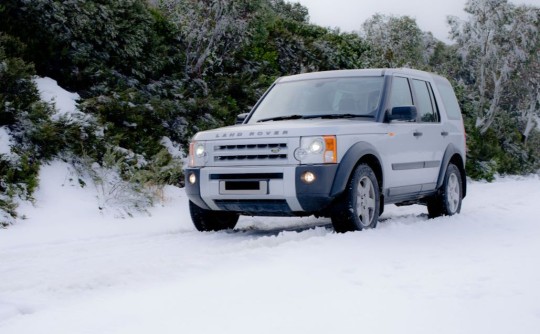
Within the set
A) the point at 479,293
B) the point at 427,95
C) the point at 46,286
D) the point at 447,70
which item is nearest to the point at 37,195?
the point at 46,286

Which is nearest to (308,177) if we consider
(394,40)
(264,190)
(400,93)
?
(264,190)

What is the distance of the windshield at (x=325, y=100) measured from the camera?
8.04 metres

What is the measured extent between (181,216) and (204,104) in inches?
194

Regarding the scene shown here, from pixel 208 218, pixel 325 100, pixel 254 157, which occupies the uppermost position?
pixel 325 100

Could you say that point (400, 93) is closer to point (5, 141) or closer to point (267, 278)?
point (267, 278)

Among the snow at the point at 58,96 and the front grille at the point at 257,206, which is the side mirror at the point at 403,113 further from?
the snow at the point at 58,96

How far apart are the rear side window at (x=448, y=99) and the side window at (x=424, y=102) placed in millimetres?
394

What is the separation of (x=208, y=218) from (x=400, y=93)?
9.04 feet

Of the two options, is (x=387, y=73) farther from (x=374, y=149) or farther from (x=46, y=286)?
(x=46, y=286)

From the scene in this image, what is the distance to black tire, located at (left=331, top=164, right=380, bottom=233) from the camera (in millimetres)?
7105

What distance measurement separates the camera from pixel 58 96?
11.6 metres

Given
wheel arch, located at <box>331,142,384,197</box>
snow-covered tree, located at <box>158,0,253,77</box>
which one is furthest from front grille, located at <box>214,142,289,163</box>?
snow-covered tree, located at <box>158,0,253,77</box>

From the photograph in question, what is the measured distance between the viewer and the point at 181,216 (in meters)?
9.51

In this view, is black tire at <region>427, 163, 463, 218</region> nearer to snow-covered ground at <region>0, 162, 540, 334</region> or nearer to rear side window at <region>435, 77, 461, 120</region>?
snow-covered ground at <region>0, 162, 540, 334</region>
